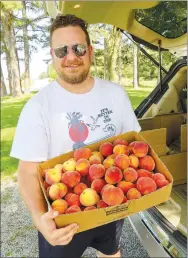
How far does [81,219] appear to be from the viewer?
1.11 m

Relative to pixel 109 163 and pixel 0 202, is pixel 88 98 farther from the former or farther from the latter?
pixel 0 202

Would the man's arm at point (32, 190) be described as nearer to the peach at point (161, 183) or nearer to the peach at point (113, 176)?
the peach at point (113, 176)

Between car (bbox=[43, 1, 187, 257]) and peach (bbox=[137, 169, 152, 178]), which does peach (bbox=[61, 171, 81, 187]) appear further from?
car (bbox=[43, 1, 187, 257])

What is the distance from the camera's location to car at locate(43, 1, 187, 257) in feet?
6.11

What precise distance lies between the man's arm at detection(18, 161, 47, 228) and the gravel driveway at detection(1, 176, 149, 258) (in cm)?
154

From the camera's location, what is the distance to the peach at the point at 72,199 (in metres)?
1.15

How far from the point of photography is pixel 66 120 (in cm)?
145

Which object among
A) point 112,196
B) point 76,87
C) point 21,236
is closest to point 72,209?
point 112,196

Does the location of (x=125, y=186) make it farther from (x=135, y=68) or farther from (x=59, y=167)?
(x=135, y=68)

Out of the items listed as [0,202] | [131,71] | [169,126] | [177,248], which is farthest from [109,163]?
[0,202]

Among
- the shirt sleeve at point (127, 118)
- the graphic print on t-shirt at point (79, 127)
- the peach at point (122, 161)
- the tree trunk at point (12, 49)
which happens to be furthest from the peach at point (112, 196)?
the tree trunk at point (12, 49)

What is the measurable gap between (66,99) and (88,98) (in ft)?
0.35

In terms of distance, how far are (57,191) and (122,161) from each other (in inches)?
10.5

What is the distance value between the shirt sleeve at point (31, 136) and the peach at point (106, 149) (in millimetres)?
268
